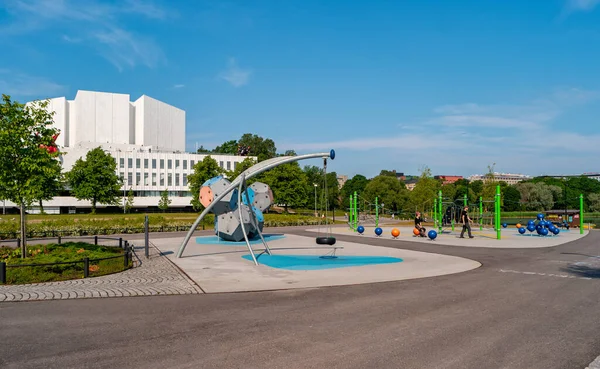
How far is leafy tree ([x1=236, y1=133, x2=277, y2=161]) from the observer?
12144 centimetres

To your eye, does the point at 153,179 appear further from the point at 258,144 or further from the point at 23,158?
the point at 23,158

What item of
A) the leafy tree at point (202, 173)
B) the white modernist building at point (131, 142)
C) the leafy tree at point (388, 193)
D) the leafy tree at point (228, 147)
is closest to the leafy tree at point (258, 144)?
the leafy tree at point (228, 147)

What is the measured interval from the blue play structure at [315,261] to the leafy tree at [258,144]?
330 ft

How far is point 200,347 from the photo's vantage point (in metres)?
6.99

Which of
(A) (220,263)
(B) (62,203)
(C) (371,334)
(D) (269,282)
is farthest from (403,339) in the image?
(B) (62,203)

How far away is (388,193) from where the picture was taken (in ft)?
306

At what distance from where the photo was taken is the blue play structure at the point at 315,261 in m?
17.1

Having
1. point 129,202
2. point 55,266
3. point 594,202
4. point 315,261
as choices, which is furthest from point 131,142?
point 594,202

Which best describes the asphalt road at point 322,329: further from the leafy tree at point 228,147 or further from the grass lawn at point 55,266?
the leafy tree at point 228,147

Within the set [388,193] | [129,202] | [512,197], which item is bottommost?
[129,202]

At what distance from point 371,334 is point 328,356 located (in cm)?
143

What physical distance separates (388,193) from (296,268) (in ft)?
260

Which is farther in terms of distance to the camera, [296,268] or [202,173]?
[202,173]

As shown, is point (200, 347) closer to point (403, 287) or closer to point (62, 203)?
point (403, 287)
